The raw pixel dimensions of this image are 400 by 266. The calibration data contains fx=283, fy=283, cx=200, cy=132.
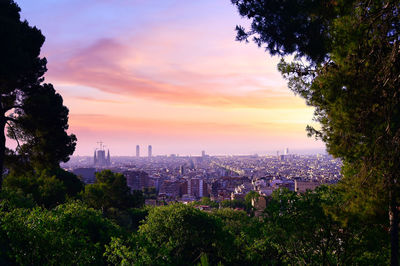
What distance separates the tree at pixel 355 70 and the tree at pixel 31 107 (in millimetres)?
9088

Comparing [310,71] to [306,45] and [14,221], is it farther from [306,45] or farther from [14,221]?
[14,221]

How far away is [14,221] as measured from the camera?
5.27 m

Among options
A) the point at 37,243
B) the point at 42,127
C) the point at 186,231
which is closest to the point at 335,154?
the point at 37,243

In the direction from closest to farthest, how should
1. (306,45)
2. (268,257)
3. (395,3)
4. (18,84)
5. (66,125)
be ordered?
(395,3) → (306,45) → (268,257) → (18,84) → (66,125)

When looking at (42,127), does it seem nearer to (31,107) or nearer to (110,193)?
(31,107)

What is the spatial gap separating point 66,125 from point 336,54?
11.6 metres

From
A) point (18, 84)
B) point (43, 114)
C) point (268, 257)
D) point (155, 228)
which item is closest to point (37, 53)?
point (18, 84)

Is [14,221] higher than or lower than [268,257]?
higher

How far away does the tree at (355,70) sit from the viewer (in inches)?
196

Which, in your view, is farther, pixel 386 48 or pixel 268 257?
pixel 268 257

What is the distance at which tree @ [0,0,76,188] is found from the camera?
427 inches

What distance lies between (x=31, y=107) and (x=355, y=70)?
11551 millimetres

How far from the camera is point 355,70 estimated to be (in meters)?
5.12

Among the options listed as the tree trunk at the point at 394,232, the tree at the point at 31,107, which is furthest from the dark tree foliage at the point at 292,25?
the tree at the point at 31,107
